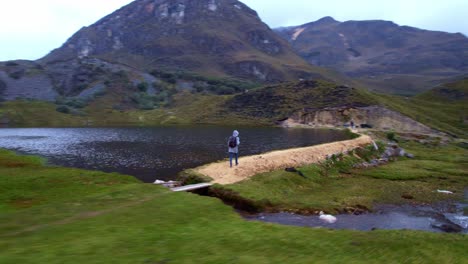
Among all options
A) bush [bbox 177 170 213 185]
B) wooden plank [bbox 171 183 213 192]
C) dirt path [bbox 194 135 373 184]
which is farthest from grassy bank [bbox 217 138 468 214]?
bush [bbox 177 170 213 185]

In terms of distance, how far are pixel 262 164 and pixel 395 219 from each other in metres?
18.4

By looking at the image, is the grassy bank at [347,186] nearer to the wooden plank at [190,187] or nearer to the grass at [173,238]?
the wooden plank at [190,187]

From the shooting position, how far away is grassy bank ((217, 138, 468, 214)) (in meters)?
34.8

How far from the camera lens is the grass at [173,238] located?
16.2 meters

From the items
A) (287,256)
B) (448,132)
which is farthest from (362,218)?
(448,132)

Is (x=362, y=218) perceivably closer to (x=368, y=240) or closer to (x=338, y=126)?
(x=368, y=240)

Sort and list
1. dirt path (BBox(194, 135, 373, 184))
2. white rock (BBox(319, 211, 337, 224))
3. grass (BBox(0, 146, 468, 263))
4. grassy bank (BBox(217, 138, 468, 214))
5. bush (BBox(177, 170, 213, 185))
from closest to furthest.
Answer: grass (BBox(0, 146, 468, 263)) < white rock (BBox(319, 211, 337, 224)) < grassy bank (BBox(217, 138, 468, 214)) < bush (BBox(177, 170, 213, 185)) < dirt path (BBox(194, 135, 373, 184))

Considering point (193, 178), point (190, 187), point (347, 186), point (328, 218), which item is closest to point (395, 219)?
point (328, 218)

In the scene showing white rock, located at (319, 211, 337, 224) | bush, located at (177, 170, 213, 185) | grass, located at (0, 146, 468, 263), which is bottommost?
white rock, located at (319, 211, 337, 224)

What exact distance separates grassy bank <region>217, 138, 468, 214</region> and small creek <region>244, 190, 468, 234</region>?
1.59 m

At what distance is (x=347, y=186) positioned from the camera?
44.2 m

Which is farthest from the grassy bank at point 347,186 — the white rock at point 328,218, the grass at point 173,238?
the grass at point 173,238

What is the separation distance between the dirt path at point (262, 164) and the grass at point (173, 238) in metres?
13.7

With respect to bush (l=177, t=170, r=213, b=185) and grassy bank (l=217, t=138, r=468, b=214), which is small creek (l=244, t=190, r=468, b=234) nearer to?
grassy bank (l=217, t=138, r=468, b=214)
